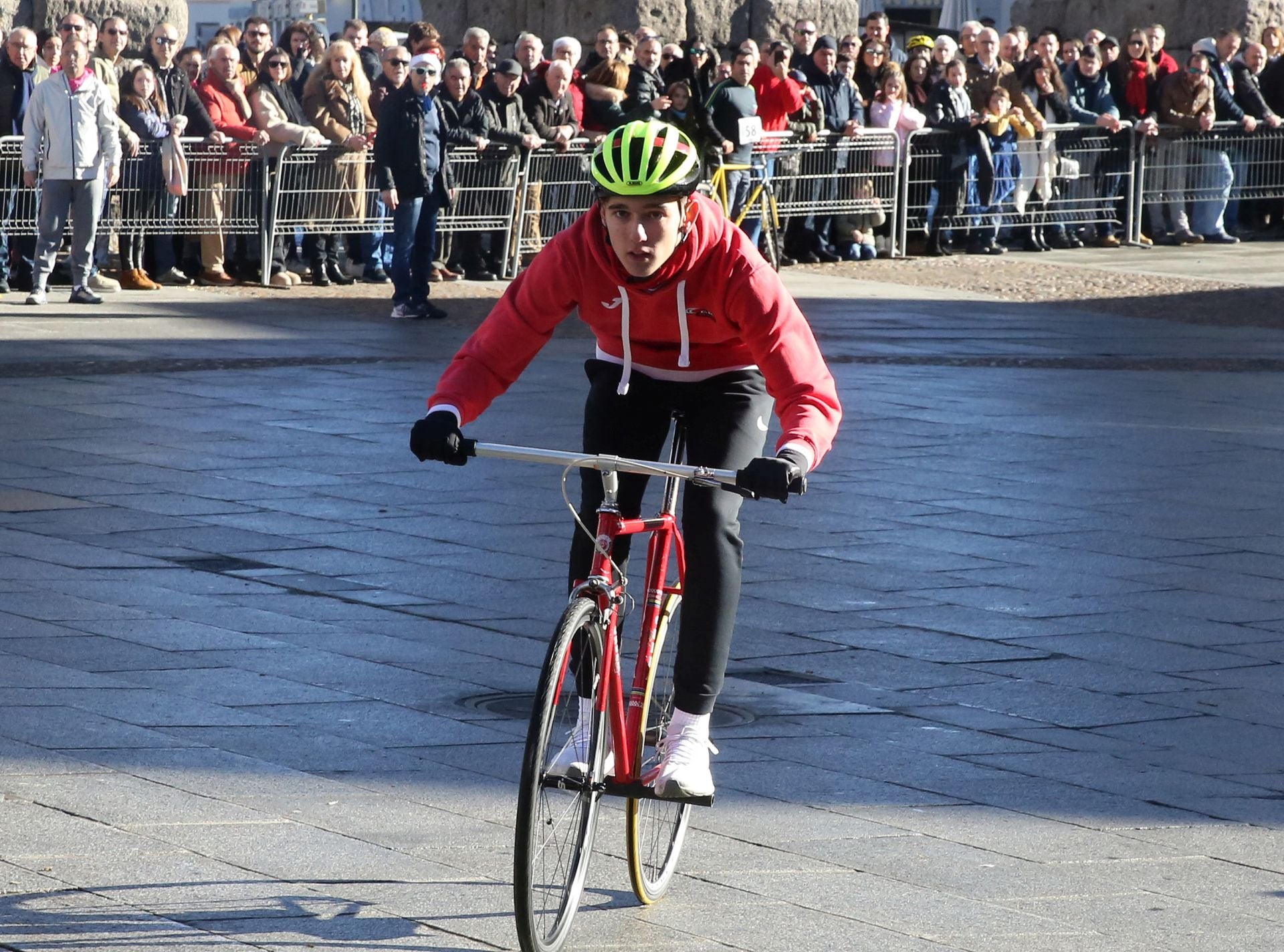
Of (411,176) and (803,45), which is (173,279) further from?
(803,45)

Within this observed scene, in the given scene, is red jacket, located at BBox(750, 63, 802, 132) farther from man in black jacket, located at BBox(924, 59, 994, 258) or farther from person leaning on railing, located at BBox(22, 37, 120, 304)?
person leaning on railing, located at BBox(22, 37, 120, 304)

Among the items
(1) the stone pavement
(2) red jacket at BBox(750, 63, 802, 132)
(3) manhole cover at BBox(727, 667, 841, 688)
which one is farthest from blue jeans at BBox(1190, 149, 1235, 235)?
(3) manhole cover at BBox(727, 667, 841, 688)

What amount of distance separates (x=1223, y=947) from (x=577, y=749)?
1336 mm

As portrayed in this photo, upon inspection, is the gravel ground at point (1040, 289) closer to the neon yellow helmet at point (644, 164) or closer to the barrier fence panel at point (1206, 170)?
the barrier fence panel at point (1206, 170)

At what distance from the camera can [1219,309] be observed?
18.0m

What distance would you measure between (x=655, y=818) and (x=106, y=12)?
15905 mm

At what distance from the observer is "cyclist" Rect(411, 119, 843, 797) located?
183 inches

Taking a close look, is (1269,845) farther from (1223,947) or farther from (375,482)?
(375,482)

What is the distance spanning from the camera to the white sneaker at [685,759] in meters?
4.68

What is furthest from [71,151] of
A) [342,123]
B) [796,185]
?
[796,185]

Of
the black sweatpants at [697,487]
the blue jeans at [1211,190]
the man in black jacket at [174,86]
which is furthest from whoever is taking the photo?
the blue jeans at [1211,190]

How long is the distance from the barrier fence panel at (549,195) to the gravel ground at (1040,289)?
1.70 feet

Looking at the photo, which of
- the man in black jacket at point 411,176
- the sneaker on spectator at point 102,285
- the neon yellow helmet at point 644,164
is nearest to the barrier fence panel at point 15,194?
the sneaker on spectator at point 102,285

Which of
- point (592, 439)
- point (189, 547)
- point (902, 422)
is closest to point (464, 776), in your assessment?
point (592, 439)
